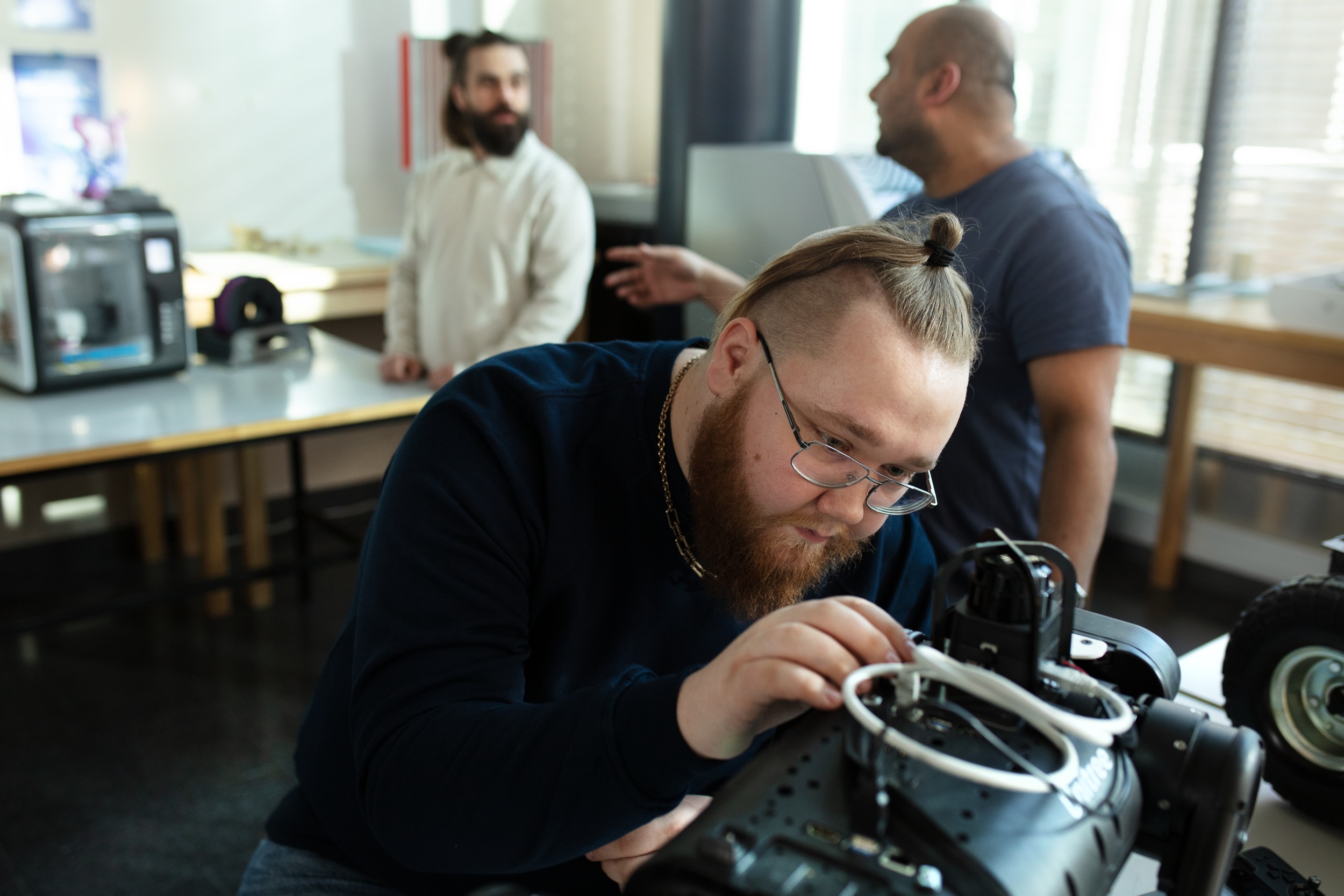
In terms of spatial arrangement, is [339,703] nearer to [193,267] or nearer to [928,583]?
[928,583]

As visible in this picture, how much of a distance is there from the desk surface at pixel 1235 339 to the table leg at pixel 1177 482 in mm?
266

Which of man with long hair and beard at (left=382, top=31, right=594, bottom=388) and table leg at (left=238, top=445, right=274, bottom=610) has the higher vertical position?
man with long hair and beard at (left=382, top=31, right=594, bottom=388)

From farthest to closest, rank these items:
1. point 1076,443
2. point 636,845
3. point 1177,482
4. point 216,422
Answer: point 1177,482, point 216,422, point 1076,443, point 636,845

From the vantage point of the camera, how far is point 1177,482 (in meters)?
3.35

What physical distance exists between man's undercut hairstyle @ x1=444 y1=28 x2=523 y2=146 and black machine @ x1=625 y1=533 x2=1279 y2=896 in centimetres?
259

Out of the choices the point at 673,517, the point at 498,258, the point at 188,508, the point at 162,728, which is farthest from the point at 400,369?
the point at 673,517

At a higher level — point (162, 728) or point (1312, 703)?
point (1312, 703)

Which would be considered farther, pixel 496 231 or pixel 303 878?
pixel 496 231

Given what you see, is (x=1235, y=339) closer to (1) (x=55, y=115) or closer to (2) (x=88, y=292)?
(2) (x=88, y=292)

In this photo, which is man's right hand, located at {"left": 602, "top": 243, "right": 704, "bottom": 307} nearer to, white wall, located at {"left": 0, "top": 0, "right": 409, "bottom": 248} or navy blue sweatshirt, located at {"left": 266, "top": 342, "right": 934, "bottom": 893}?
navy blue sweatshirt, located at {"left": 266, "top": 342, "right": 934, "bottom": 893}

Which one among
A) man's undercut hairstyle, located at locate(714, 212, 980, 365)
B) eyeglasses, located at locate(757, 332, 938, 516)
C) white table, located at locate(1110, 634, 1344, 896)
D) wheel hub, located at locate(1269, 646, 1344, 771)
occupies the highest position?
man's undercut hairstyle, located at locate(714, 212, 980, 365)

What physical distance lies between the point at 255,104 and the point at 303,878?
10.7 ft

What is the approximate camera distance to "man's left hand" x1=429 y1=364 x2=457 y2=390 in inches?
103

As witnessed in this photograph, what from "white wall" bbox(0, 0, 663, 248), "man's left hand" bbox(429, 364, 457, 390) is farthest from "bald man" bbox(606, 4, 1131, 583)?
"white wall" bbox(0, 0, 663, 248)
